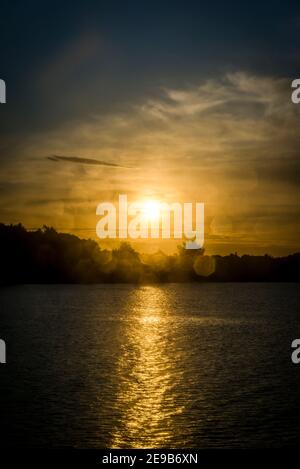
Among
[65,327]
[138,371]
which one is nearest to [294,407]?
[138,371]

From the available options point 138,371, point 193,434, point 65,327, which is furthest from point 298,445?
point 65,327

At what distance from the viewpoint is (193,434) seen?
119 feet

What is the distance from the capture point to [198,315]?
14338 cm

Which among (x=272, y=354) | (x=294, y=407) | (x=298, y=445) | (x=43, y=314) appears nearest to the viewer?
(x=298, y=445)

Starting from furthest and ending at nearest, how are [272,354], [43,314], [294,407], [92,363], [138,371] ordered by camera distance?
[43,314] → [272,354] → [92,363] → [138,371] → [294,407]

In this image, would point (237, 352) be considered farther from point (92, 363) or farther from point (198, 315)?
point (198, 315)

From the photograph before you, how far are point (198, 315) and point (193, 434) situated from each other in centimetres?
10766

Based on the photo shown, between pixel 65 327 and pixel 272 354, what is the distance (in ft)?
153

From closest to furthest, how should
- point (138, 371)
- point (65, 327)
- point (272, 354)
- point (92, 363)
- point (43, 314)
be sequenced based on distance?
point (138, 371) → point (92, 363) → point (272, 354) → point (65, 327) → point (43, 314)

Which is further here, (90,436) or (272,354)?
(272,354)
